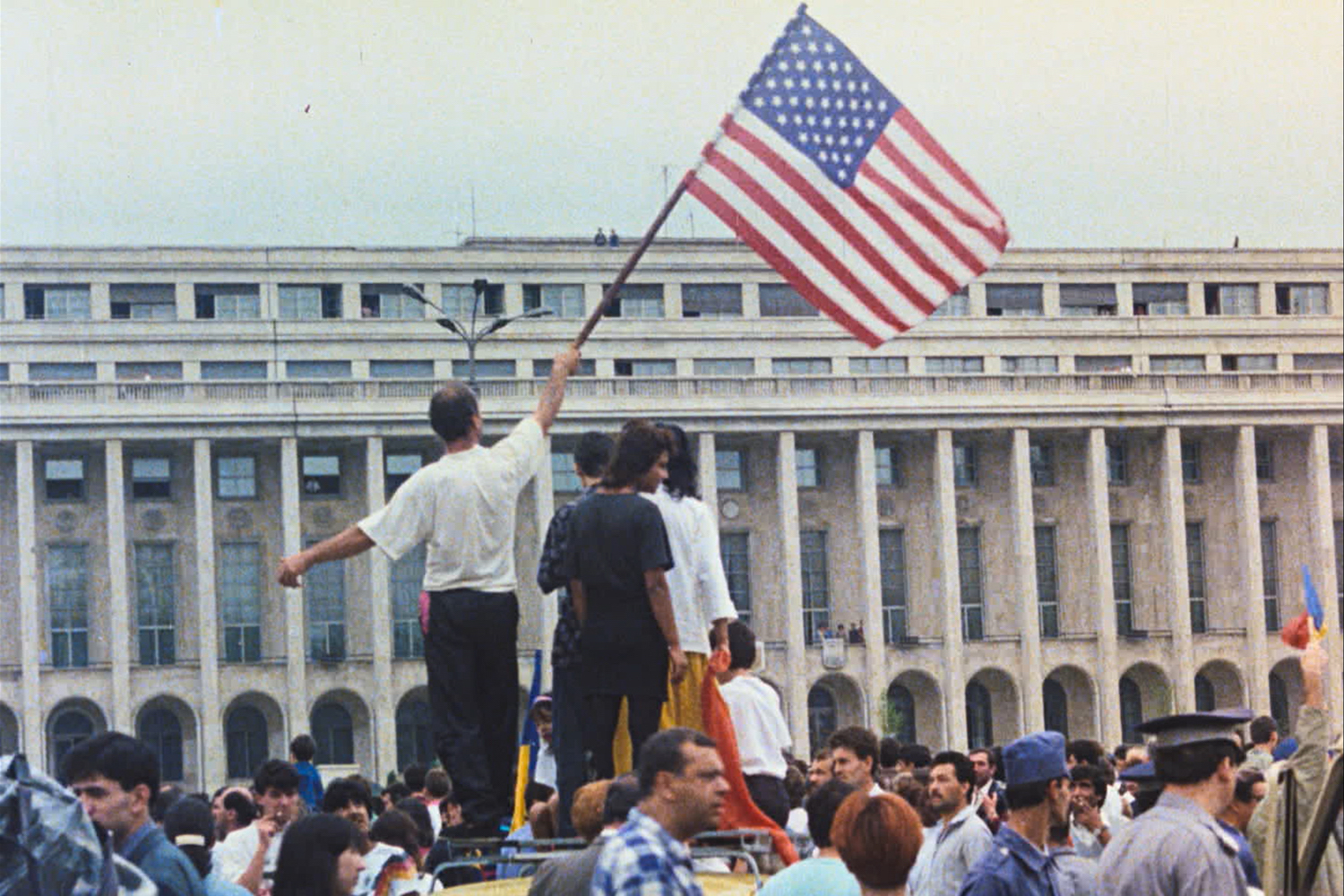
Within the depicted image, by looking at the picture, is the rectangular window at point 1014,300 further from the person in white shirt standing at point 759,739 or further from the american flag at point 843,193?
the person in white shirt standing at point 759,739

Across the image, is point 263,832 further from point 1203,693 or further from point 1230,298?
Result: point 1230,298

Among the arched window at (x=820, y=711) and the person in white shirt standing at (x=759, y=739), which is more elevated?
the person in white shirt standing at (x=759, y=739)

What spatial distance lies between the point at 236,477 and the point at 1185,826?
65.6 meters

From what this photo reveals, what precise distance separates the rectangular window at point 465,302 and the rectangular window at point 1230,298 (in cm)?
2194

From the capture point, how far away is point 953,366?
78.5 metres

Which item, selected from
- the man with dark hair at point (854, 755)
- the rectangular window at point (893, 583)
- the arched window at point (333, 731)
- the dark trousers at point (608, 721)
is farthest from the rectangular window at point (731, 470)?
the dark trousers at point (608, 721)

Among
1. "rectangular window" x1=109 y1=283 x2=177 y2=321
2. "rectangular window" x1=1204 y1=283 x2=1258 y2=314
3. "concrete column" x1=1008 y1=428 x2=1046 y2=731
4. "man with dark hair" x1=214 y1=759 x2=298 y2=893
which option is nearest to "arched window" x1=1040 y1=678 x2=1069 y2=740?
"concrete column" x1=1008 y1=428 x2=1046 y2=731

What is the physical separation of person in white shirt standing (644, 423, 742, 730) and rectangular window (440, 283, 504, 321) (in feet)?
214

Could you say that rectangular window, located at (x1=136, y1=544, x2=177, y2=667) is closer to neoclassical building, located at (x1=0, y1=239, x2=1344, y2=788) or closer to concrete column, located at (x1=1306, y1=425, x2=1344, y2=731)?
neoclassical building, located at (x1=0, y1=239, x2=1344, y2=788)

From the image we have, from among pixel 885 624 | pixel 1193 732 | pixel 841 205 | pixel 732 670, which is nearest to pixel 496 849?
pixel 732 670

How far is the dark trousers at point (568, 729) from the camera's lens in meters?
9.92

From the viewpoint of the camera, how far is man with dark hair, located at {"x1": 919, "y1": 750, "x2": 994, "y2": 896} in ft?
32.9

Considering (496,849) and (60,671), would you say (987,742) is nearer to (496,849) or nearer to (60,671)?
(60,671)

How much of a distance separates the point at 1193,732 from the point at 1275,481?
71807 millimetres
